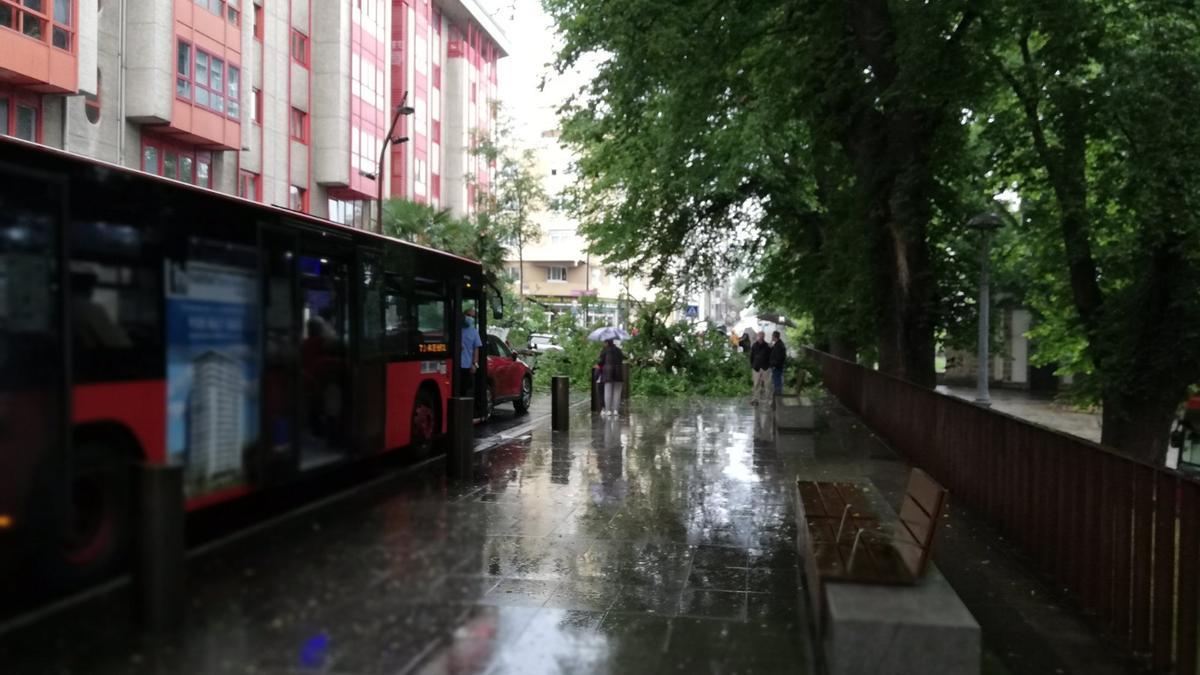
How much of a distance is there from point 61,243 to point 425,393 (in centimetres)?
621

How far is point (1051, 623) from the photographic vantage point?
5832 mm

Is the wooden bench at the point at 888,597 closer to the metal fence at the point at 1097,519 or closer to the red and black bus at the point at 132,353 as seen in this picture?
the metal fence at the point at 1097,519

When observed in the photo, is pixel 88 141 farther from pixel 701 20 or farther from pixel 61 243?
pixel 61 243

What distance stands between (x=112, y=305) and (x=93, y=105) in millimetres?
25630

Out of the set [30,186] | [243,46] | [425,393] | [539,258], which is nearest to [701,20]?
[425,393]

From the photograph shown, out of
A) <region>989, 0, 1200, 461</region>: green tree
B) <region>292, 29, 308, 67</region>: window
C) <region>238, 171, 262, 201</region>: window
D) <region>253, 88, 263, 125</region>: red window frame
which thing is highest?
<region>292, 29, 308, 67</region>: window

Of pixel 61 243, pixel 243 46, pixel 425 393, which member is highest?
pixel 243 46

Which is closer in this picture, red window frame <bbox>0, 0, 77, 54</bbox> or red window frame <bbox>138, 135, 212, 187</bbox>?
red window frame <bbox>0, 0, 77, 54</bbox>

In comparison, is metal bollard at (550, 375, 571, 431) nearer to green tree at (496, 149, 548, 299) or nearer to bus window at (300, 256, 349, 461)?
bus window at (300, 256, 349, 461)

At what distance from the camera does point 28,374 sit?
335 centimetres

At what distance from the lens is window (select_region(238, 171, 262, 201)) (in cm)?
3212

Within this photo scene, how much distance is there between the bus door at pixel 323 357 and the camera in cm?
462

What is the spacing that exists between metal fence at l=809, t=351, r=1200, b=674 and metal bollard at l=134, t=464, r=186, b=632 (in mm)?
4653

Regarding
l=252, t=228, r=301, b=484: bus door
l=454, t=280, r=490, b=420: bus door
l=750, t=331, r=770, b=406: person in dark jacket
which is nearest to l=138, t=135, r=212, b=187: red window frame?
l=454, t=280, r=490, b=420: bus door
